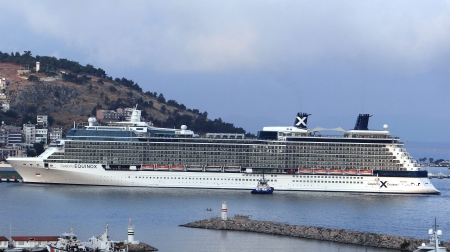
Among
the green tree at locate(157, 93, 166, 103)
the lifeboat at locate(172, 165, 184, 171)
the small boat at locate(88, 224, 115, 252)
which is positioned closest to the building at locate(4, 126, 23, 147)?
the green tree at locate(157, 93, 166, 103)

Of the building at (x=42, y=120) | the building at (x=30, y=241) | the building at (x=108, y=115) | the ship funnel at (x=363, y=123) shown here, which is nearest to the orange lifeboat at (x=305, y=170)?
the ship funnel at (x=363, y=123)

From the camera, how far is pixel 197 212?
56781 millimetres

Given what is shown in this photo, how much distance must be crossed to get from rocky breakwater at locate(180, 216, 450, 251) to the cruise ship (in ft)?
76.4

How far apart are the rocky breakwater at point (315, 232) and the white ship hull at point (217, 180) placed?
22641 millimetres

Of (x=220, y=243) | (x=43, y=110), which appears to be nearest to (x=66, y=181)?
(x=220, y=243)

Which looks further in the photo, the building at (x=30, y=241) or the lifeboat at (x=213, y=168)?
the lifeboat at (x=213, y=168)

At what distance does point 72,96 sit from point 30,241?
94.0 metres

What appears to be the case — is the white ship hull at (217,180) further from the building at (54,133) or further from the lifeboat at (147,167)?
the building at (54,133)

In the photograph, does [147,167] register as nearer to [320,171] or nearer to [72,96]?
[320,171]

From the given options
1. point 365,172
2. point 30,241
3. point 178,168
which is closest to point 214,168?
point 178,168

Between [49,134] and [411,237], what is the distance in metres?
80.4

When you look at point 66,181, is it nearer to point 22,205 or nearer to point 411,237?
point 22,205

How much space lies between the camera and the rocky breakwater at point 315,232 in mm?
43656

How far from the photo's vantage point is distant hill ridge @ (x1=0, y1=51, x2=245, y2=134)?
130m
